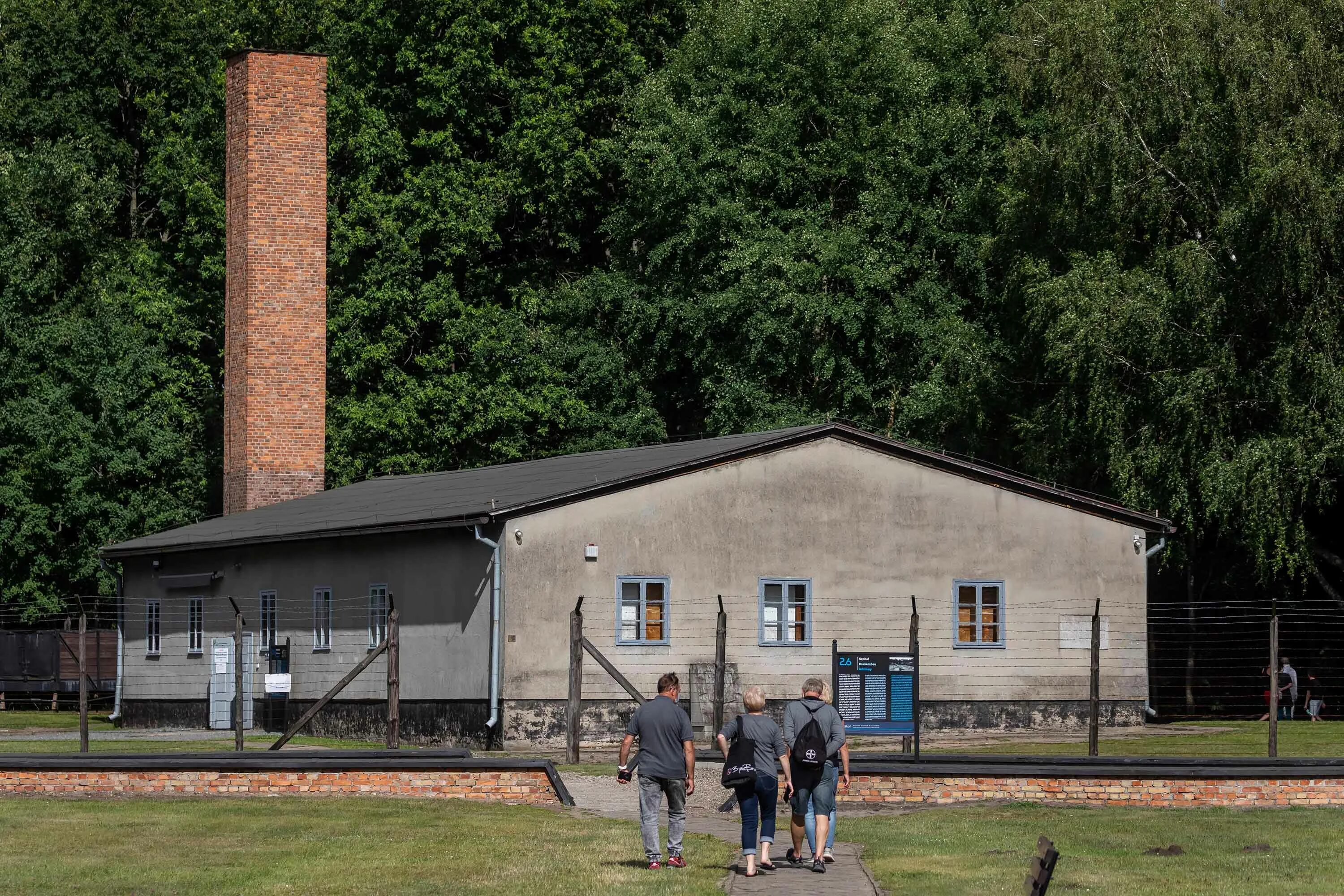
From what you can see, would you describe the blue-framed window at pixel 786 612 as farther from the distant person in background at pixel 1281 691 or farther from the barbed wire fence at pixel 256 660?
the distant person in background at pixel 1281 691

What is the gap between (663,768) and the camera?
16641 mm

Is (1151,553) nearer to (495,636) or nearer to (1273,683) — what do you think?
(1273,683)

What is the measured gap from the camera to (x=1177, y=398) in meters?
38.9

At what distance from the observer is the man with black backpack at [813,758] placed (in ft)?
53.9

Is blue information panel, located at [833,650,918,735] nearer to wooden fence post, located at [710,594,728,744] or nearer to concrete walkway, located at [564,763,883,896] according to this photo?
wooden fence post, located at [710,594,728,744]

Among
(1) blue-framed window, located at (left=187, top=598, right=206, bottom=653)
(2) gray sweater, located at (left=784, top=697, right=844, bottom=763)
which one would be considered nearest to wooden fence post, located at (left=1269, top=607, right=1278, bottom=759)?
(2) gray sweater, located at (left=784, top=697, right=844, bottom=763)

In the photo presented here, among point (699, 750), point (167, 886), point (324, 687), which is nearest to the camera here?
point (167, 886)

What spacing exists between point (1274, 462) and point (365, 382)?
1046 inches

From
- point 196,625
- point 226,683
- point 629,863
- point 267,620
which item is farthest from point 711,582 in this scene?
point 629,863

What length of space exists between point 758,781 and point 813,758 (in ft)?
1.60

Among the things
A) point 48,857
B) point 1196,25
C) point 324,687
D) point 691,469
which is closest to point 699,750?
point 691,469

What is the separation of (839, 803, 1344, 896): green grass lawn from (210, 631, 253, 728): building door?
18.4 metres

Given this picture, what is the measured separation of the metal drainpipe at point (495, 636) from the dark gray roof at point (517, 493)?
48 centimetres

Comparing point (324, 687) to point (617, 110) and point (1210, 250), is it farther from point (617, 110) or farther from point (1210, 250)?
point (617, 110)
